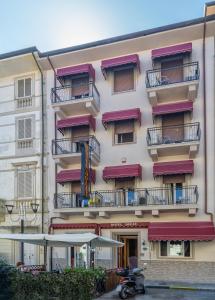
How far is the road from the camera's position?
13.9 m

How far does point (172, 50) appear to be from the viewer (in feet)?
63.4

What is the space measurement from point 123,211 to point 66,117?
22.2ft

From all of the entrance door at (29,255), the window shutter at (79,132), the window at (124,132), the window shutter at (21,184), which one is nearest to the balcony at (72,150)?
the window shutter at (79,132)

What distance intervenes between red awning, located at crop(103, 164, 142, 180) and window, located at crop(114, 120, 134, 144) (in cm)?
172

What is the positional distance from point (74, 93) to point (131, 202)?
764cm

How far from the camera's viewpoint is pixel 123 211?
19.3m

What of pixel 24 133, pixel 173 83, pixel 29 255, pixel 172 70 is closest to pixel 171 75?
pixel 172 70

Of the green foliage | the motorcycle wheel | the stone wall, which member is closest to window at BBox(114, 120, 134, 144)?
the stone wall

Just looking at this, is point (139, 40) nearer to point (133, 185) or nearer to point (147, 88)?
point (147, 88)

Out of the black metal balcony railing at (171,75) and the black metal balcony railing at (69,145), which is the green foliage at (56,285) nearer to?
the black metal balcony railing at (69,145)

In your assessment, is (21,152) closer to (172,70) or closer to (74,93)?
(74,93)

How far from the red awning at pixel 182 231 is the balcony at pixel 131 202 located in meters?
0.68

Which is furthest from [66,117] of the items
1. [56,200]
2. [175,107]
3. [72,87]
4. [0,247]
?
[0,247]

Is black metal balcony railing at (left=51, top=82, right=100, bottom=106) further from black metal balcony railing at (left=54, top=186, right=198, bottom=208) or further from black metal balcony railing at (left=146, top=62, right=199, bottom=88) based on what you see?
black metal balcony railing at (left=54, top=186, right=198, bottom=208)
